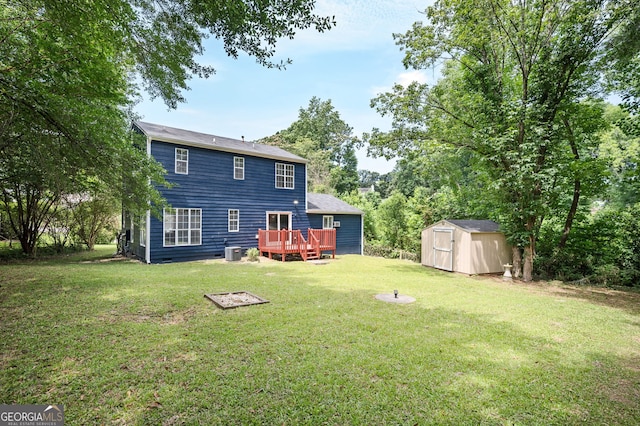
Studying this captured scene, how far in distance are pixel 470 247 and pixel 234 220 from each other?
9.96 metres

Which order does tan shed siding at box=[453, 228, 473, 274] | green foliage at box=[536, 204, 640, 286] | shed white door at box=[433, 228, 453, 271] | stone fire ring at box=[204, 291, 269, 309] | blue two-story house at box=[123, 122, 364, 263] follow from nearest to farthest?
1. stone fire ring at box=[204, 291, 269, 309]
2. green foliage at box=[536, 204, 640, 286]
3. tan shed siding at box=[453, 228, 473, 274]
4. shed white door at box=[433, 228, 453, 271]
5. blue two-story house at box=[123, 122, 364, 263]

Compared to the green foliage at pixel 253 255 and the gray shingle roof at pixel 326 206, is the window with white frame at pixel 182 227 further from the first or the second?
the gray shingle roof at pixel 326 206

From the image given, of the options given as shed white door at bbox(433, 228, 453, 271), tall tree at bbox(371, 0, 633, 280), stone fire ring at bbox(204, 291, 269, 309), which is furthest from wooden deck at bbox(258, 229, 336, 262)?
tall tree at bbox(371, 0, 633, 280)

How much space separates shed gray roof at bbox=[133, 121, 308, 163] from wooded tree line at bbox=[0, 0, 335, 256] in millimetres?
4298

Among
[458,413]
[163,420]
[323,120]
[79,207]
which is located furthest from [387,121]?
[323,120]

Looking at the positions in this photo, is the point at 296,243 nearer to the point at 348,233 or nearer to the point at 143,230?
the point at 348,233

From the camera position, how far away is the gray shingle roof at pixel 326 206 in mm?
16578

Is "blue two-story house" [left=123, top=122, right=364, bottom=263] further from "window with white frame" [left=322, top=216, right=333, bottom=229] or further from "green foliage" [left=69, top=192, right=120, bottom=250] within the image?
"green foliage" [left=69, top=192, right=120, bottom=250]

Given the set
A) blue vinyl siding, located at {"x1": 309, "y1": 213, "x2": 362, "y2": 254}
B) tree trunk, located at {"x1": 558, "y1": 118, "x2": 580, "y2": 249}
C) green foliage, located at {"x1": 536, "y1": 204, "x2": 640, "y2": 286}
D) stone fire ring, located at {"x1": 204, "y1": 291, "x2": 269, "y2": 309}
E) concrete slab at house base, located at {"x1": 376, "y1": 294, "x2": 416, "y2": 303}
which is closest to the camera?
stone fire ring, located at {"x1": 204, "y1": 291, "x2": 269, "y2": 309}

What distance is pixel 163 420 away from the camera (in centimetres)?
248

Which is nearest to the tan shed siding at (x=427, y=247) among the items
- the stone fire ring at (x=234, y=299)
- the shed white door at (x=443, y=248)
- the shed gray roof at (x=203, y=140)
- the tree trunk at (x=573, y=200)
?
the shed white door at (x=443, y=248)

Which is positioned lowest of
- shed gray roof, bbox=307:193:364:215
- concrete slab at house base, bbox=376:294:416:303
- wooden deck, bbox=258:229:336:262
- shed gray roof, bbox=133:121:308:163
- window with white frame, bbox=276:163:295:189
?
concrete slab at house base, bbox=376:294:416:303

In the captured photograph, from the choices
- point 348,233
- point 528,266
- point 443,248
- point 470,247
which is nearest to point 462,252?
point 470,247

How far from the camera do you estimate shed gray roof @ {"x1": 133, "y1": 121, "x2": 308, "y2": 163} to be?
12.1 meters
